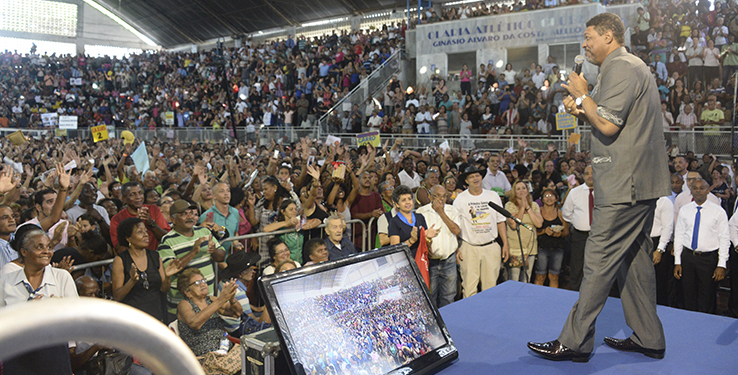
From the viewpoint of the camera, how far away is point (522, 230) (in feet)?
21.2

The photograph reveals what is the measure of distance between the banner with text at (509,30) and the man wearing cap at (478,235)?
507 inches

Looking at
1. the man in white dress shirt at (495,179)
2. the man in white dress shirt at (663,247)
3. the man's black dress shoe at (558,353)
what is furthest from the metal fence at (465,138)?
the man's black dress shoe at (558,353)

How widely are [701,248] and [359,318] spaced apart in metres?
4.77

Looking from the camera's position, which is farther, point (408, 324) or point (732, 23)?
point (732, 23)

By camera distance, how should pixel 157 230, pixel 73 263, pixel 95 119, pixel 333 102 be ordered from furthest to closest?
pixel 95 119, pixel 333 102, pixel 157 230, pixel 73 263

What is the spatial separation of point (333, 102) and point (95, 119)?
15.2 metres

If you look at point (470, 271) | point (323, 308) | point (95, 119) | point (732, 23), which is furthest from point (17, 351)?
point (95, 119)

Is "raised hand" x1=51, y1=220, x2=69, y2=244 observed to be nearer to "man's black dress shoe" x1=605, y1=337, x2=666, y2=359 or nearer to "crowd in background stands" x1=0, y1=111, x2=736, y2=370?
"crowd in background stands" x1=0, y1=111, x2=736, y2=370

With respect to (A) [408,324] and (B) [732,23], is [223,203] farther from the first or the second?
(B) [732,23]

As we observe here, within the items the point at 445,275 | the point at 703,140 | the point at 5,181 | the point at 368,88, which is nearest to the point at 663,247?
the point at 445,275

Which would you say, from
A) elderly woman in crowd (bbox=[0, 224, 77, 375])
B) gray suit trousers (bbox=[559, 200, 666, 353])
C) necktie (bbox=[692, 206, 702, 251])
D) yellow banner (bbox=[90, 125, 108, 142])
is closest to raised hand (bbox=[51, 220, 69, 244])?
elderly woman in crowd (bbox=[0, 224, 77, 375])

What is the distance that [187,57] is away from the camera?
29219 millimetres

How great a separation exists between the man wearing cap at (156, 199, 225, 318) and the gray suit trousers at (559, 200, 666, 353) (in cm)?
313

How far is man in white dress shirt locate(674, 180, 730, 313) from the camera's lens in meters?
5.50
